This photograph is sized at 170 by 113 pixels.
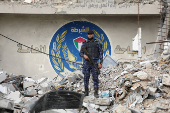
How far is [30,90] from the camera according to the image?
4.90 metres

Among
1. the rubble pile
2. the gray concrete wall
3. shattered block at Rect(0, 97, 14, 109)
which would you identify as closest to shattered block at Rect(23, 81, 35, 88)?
the rubble pile

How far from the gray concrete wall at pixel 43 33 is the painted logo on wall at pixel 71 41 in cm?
17

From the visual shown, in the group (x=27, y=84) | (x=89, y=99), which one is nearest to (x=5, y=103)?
(x=89, y=99)

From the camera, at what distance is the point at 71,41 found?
8.05m

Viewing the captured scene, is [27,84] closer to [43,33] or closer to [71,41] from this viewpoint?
[43,33]

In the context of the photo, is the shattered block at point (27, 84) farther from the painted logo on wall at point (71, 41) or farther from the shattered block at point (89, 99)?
the painted logo on wall at point (71, 41)

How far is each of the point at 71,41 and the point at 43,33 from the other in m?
1.22

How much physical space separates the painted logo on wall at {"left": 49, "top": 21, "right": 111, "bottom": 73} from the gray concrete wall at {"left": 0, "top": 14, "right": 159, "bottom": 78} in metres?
0.17

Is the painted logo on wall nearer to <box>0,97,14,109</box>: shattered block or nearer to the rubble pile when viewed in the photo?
the rubble pile

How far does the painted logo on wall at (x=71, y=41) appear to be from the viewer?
7.87m

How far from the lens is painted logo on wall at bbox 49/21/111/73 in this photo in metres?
7.87

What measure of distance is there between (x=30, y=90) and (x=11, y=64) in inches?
142

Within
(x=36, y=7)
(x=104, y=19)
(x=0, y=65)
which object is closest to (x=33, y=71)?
(x=0, y=65)

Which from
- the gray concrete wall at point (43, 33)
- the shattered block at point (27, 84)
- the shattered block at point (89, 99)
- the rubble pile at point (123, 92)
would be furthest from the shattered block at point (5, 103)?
the gray concrete wall at point (43, 33)
